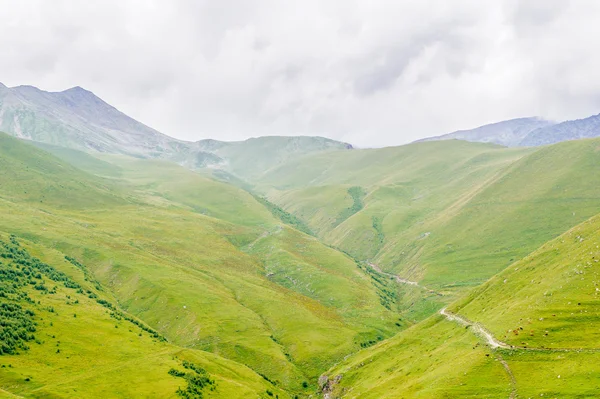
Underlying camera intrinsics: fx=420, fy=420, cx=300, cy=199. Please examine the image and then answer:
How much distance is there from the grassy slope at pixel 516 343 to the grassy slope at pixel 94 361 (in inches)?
1069

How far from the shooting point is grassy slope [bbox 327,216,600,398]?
60.7m

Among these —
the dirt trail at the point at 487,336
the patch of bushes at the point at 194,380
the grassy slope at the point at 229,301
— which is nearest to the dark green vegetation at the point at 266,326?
the patch of bushes at the point at 194,380

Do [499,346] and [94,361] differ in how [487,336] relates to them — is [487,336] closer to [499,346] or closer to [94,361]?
[499,346]

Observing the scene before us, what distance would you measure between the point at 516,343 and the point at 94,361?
256 ft

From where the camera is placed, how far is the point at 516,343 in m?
69.7

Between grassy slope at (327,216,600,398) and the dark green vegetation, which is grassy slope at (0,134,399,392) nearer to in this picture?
the dark green vegetation

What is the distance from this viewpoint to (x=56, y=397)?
6588cm

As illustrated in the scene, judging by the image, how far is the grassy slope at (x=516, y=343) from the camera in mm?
60688

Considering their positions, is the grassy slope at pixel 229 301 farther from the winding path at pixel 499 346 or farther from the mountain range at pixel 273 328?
the winding path at pixel 499 346

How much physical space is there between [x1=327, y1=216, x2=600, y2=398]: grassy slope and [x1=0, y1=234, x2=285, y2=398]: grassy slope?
27161mm

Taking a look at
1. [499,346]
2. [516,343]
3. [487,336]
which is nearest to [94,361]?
[499,346]

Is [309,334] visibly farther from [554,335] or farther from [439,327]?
[554,335]

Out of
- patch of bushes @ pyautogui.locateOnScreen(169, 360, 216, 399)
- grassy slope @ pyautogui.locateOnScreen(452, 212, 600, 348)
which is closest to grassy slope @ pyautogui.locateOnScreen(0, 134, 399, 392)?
patch of bushes @ pyautogui.locateOnScreen(169, 360, 216, 399)

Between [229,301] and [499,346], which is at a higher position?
[499,346]
